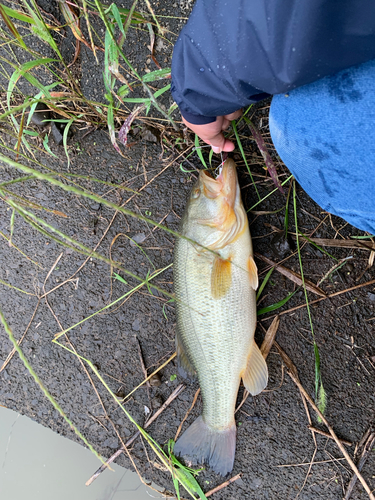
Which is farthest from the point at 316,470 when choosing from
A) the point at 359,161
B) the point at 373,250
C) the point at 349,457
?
the point at 359,161

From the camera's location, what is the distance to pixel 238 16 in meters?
1.10

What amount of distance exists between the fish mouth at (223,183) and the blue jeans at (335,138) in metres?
0.49

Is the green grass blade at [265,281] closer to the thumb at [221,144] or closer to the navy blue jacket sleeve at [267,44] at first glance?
the thumb at [221,144]

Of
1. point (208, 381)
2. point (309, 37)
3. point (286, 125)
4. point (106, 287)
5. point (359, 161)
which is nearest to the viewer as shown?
point (309, 37)

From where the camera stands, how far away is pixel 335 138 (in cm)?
130

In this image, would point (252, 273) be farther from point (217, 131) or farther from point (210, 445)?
point (210, 445)

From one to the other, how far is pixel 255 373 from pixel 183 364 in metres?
0.48

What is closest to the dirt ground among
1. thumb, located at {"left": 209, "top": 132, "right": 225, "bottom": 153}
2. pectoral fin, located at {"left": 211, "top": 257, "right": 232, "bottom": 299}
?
thumb, located at {"left": 209, "top": 132, "right": 225, "bottom": 153}

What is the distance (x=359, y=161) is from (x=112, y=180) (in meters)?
1.67

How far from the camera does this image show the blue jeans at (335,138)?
3.99 feet

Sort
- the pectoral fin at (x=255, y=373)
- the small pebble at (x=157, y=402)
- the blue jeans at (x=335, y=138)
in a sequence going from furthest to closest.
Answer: the small pebble at (x=157, y=402)
the pectoral fin at (x=255, y=373)
the blue jeans at (x=335, y=138)

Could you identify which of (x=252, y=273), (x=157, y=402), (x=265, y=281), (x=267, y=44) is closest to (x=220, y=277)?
(x=252, y=273)

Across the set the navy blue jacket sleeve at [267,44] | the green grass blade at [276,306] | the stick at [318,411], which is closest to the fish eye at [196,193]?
the navy blue jacket sleeve at [267,44]

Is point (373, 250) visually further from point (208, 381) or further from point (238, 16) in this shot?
point (238, 16)
